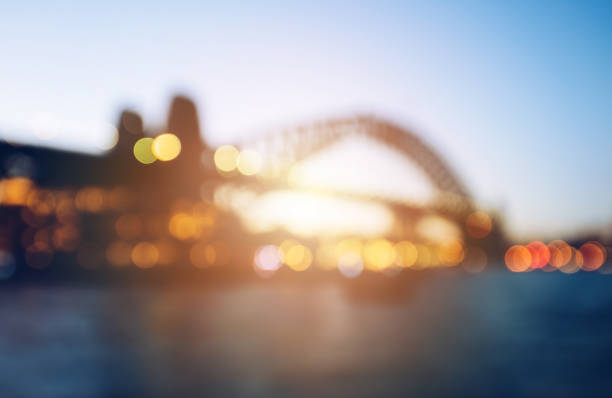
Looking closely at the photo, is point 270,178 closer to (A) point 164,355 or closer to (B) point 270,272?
(B) point 270,272

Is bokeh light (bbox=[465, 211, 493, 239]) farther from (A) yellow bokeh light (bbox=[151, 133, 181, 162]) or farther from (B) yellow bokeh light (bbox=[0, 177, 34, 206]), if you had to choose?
(B) yellow bokeh light (bbox=[0, 177, 34, 206])

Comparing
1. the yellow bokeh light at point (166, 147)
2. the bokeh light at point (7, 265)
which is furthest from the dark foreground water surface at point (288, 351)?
the yellow bokeh light at point (166, 147)

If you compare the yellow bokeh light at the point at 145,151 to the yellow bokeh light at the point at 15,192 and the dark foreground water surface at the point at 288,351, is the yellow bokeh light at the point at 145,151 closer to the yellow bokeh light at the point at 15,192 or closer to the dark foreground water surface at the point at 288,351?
the yellow bokeh light at the point at 15,192

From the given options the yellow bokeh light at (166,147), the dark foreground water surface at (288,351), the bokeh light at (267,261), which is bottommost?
the dark foreground water surface at (288,351)

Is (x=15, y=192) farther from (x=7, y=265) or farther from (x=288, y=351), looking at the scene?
(x=288, y=351)

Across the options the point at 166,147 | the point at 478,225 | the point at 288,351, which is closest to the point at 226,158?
the point at 166,147

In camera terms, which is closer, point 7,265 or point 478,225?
point 7,265

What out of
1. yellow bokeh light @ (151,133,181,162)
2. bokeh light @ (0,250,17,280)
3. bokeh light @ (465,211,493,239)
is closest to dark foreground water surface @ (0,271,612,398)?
bokeh light @ (0,250,17,280)
